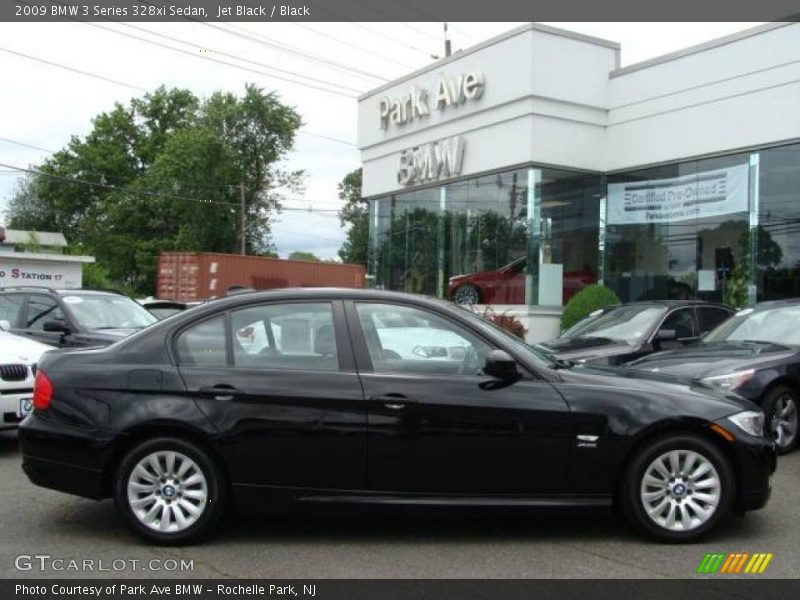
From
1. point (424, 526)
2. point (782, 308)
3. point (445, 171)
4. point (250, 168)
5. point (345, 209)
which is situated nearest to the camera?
point (424, 526)

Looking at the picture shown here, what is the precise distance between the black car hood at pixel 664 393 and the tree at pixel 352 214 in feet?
Answer: 201

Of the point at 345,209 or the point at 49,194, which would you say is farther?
the point at 345,209

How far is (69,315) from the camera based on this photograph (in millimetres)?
10031

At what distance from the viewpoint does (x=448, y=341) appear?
5082mm

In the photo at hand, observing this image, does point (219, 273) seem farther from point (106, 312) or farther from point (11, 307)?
point (106, 312)

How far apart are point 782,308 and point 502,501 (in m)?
5.50

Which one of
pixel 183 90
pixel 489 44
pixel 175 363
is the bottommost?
pixel 175 363

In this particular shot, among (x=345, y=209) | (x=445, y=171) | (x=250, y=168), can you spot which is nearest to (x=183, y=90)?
(x=250, y=168)

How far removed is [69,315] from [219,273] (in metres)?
14.1

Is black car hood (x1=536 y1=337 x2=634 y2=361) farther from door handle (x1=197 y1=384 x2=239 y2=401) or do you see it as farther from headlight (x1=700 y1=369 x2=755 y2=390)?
door handle (x1=197 y1=384 x2=239 y2=401)

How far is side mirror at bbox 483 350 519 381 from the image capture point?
481cm

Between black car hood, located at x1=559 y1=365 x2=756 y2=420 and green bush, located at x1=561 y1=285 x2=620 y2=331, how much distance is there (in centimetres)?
1151

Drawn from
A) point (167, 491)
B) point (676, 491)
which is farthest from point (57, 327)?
point (676, 491)

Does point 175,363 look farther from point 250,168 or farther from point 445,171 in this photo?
point 250,168
